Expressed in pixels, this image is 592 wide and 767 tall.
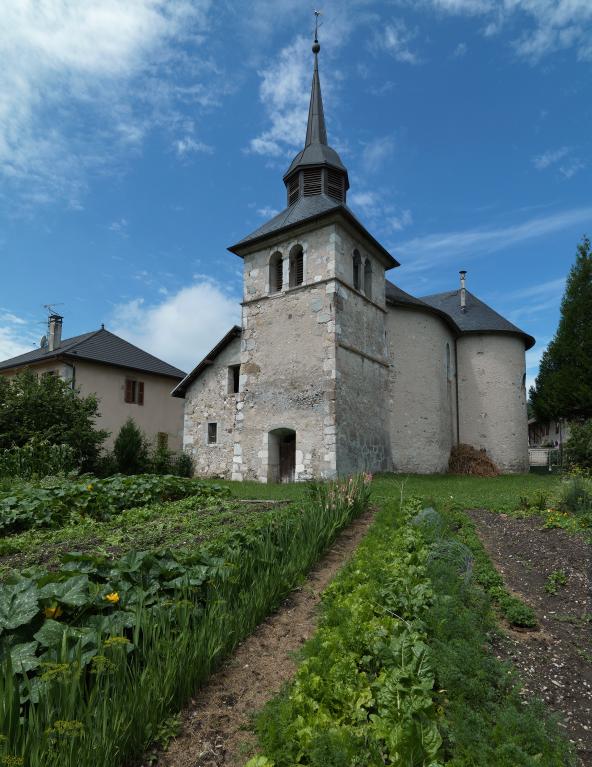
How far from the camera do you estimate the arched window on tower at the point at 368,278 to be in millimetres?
17031

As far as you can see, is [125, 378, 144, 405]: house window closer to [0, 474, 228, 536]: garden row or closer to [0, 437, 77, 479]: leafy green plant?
[0, 437, 77, 479]: leafy green plant

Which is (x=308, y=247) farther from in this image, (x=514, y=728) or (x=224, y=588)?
(x=514, y=728)

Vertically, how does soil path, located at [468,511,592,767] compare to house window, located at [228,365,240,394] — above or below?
below

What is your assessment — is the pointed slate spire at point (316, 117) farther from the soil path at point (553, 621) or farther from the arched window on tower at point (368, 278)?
the soil path at point (553, 621)

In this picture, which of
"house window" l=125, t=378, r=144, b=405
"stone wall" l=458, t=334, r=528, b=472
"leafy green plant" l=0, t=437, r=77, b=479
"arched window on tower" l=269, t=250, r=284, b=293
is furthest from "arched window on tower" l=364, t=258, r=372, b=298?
"house window" l=125, t=378, r=144, b=405

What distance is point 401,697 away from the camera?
2.53 meters

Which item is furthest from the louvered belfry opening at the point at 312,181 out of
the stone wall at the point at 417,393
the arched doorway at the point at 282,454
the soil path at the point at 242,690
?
the soil path at the point at 242,690

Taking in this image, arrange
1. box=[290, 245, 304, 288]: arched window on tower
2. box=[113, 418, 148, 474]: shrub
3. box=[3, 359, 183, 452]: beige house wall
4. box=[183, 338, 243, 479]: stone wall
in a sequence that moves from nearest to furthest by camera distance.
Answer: box=[290, 245, 304, 288]: arched window on tower < box=[183, 338, 243, 479]: stone wall < box=[113, 418, 148, 474]: shrub < box=[3, 359, 183, 452]: beige house wall

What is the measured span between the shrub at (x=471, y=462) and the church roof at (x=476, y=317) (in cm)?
491

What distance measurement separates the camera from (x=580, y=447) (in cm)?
1392

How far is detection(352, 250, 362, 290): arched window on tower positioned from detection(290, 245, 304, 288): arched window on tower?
174 cm

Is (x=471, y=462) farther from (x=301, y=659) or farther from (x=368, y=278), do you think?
(x=301, y=659)

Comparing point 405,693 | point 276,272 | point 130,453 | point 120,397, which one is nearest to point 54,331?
point 120,397

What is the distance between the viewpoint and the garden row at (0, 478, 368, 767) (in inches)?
76.4
